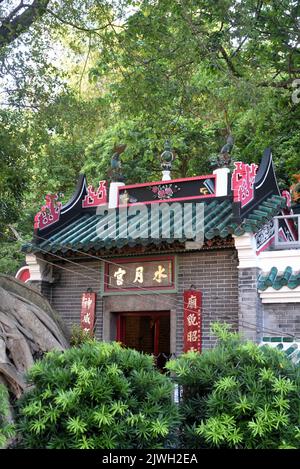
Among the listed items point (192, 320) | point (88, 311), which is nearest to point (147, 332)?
point (88, 311)

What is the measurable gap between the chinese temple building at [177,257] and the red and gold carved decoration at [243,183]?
0.01 m

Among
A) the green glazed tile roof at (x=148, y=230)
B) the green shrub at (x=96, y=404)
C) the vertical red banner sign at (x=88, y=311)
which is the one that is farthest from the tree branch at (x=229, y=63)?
the green shrub at (x=96, y=404)

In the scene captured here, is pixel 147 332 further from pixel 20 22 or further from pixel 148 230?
pixel 20 22

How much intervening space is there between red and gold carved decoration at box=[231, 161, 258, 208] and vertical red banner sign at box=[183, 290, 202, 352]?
1.44 meters

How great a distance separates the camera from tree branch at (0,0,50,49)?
7.47 metres

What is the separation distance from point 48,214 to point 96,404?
247 inches

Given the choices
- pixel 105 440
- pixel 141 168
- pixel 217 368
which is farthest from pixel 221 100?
pixel 105 440

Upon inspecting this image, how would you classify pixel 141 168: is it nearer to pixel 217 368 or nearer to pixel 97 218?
pixel 97 218

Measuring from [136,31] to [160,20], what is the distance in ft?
1.17

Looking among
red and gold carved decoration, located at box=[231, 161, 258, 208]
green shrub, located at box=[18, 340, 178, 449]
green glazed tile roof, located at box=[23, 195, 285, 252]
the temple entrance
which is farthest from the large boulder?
red and gold carved decoration, located at box=[231, 161, 258, 208]

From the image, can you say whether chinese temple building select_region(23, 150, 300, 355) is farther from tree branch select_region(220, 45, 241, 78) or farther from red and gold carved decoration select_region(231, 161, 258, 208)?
tree branch select_region(220, 45, 241, 78)

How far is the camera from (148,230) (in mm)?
8594

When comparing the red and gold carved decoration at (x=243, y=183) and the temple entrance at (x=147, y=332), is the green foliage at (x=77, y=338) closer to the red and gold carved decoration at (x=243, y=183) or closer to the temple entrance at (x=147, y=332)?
the temple entrance at (x=147, y=332)

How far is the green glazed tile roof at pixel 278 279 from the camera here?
300 inches
